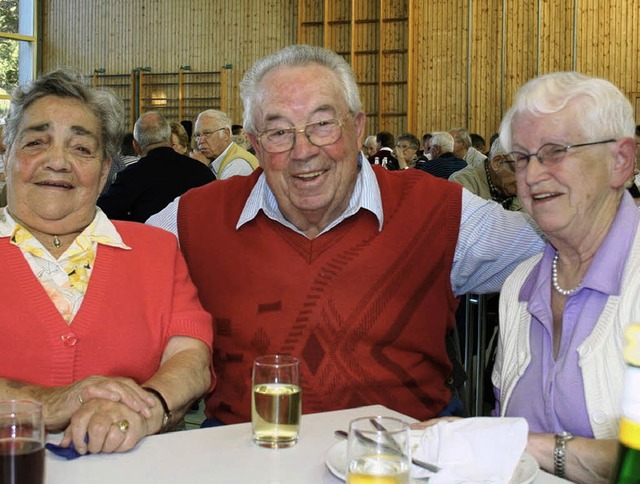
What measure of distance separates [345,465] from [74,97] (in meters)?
1.33

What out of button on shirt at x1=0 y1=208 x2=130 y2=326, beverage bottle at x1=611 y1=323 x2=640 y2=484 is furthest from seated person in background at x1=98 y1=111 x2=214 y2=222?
beverage bottle at x1=611 y1=323 x2=640 y2=484

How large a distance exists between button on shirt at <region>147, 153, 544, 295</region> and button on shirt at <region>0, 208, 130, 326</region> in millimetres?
449

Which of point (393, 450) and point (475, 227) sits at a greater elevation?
point (475, 227)

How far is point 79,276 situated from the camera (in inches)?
79.7

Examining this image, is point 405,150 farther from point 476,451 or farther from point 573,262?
point 476,451

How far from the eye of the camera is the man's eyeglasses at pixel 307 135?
2.29 m

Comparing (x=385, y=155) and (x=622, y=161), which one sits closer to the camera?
(x=622, y=161)

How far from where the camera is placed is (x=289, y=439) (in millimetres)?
1442

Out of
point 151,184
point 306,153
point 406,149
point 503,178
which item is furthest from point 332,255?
point 406,149

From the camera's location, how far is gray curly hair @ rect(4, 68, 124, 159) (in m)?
2.08

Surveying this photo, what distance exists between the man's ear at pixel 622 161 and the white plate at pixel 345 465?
2.62 ft

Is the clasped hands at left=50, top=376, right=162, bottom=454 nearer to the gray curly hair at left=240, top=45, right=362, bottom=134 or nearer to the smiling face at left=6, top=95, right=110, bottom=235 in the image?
the smiling face at left=6, top=95, right=110, bottom=235

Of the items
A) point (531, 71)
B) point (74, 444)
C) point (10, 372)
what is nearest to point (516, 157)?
point (74, 444)

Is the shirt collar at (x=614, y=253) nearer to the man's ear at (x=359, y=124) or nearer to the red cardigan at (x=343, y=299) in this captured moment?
the red cardigan at (x=343, y=299)
